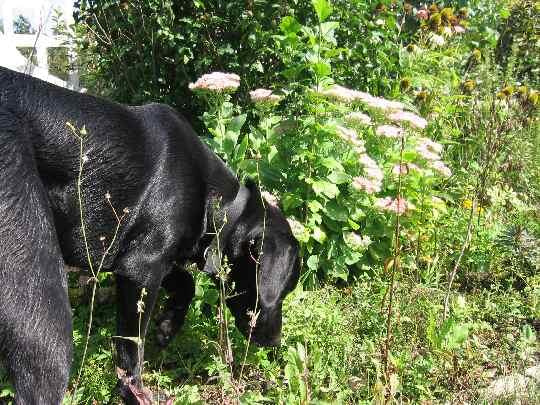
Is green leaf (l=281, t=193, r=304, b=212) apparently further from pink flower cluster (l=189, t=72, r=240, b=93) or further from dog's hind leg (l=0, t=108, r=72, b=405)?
dog's hind leg (l=0, t=108, r=72, b=405)

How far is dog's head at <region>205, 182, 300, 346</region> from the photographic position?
8.21 ft

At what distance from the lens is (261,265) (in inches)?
98.5

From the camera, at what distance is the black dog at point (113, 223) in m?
1.70

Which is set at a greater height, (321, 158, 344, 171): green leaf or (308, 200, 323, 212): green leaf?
(321, 158, 344, 171): green leaf

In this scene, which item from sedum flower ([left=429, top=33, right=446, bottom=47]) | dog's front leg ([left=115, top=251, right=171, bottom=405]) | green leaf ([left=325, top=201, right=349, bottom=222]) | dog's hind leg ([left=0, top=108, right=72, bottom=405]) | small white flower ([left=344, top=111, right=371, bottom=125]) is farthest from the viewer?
sedum flower ([left=429, top=33, right=446, bottom=47])

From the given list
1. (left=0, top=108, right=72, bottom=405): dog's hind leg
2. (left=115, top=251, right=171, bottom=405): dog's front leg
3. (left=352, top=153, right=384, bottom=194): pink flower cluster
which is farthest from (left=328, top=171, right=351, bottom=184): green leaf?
(left=0, top=108, right=72, bottom=405): dog's hind leg

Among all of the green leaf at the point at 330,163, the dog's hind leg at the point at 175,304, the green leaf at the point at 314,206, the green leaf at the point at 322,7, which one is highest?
the green leaf at the point at 322,7

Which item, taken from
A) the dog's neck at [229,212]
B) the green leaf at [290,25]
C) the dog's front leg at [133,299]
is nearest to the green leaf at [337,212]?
the dog's neck at [229,212]

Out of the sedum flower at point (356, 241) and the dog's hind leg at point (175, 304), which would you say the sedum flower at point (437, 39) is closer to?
the sedum flower at point (356, 241)

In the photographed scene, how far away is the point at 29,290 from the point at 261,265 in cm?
106

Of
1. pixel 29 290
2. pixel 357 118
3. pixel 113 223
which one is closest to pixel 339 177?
pixel 357 118

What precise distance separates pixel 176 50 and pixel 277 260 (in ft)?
7.45

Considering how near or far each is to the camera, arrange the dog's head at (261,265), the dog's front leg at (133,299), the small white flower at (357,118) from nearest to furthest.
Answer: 1. the dog's front leg at (133,299)
2. the dog's head at (261,265)
3. the small white flower at (357,118)

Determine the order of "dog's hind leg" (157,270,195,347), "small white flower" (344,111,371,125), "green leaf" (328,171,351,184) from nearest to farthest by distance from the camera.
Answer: "dog's hind leg" (157,270,195,347), "small white flower" (344,111,371,125), "green leaf" (328,171,351,184)
